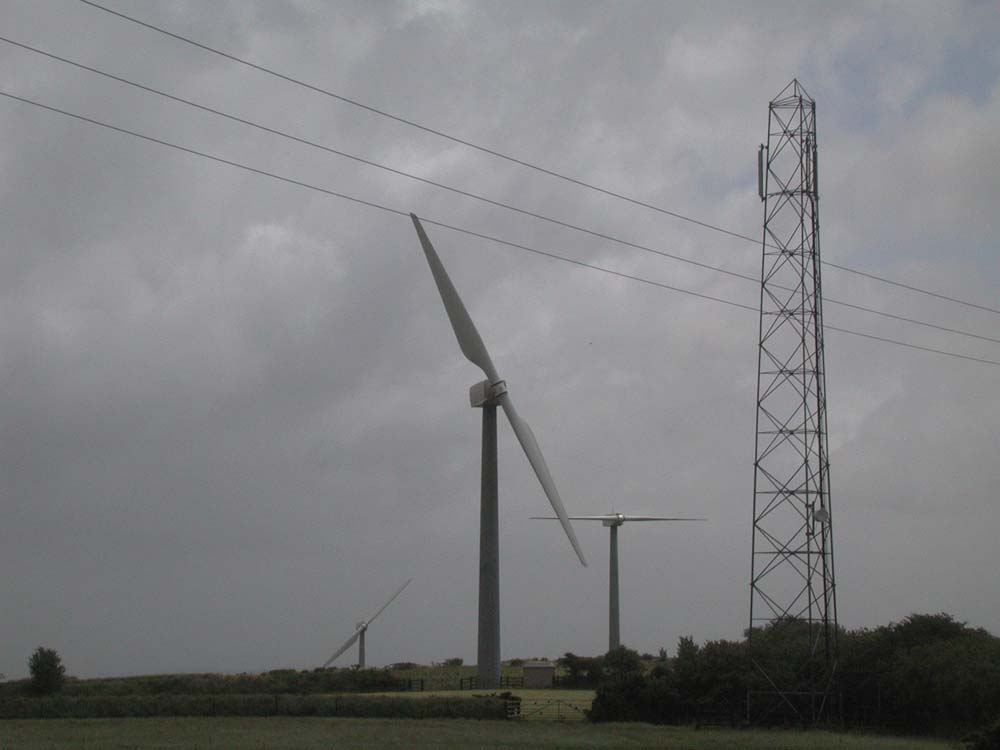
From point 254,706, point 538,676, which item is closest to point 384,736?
point 254,706

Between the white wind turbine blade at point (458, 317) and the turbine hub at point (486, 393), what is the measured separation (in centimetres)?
34

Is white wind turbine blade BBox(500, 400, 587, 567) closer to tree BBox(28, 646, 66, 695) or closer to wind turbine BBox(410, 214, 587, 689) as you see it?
wind turbine BBox(410, 214, 587, 689)

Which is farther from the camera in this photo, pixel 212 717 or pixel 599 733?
pixel 212 717

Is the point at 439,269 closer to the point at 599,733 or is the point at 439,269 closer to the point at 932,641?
the point at 599,733

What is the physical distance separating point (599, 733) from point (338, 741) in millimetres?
13828

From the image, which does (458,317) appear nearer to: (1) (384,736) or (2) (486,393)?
(2) (486,393)

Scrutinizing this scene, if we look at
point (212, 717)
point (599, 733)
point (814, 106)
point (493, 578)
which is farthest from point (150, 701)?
point (814, 106)

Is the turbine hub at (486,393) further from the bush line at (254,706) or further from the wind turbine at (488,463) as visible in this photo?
the bush line at (254,706)

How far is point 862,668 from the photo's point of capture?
2424 inches

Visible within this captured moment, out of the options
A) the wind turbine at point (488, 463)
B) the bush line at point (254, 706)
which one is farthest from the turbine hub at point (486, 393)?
the bush line at point (254, 706)

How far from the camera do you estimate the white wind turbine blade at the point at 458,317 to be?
195 feet

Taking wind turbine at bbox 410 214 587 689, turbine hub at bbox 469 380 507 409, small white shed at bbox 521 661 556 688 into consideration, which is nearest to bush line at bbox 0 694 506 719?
wind turbine at bbox 410 214 587 689

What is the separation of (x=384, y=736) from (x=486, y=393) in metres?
20.5

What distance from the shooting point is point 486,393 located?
210 feet
